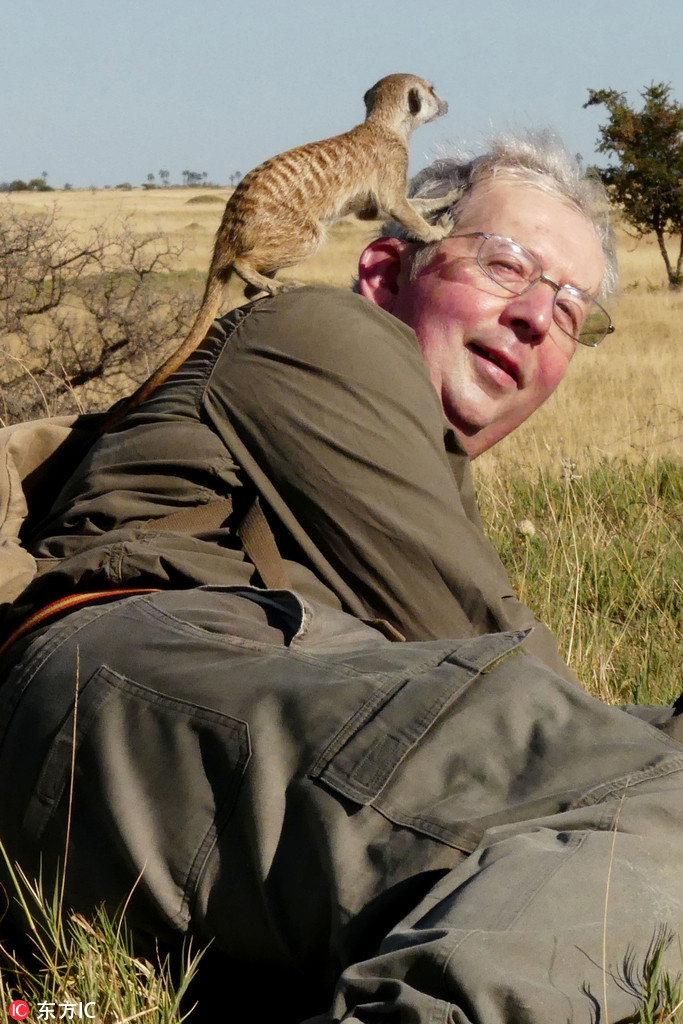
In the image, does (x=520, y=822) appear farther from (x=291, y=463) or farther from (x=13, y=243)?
(x=13, y=243)

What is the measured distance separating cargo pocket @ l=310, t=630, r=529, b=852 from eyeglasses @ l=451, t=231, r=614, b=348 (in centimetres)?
169

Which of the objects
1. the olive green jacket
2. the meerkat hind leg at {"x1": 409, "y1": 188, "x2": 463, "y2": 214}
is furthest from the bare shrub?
the olive green jacket

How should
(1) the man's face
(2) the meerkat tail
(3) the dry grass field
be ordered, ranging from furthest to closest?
(3) the dry grass field, (1) the man's face, (2) the meerkat tail

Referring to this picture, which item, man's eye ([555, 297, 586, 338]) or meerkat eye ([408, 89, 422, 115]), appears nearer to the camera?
man's eye ([555, 297, 586, 338])

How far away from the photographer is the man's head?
Answer: 3.15 m

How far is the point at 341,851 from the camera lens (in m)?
1.51

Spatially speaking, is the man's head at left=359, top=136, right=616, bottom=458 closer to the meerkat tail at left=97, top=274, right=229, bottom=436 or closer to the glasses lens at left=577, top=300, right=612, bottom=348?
the glasses lens at left=577, top=300, right=612, bottom=348

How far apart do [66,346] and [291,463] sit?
6006mm

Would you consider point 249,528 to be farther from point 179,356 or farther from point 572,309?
point 572,309

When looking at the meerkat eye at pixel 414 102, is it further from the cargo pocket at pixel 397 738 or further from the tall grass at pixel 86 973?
the tall grass at pixel 86 973

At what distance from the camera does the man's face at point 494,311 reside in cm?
314

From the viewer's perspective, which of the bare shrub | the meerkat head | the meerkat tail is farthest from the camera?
the bare shrub

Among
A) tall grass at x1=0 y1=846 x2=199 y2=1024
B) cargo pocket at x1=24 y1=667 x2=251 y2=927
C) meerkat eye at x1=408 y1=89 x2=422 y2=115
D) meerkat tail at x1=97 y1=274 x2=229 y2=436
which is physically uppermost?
meerkat eye at x1=408 y1=89 x2=422 y2=115

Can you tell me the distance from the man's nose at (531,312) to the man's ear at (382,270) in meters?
0.39
